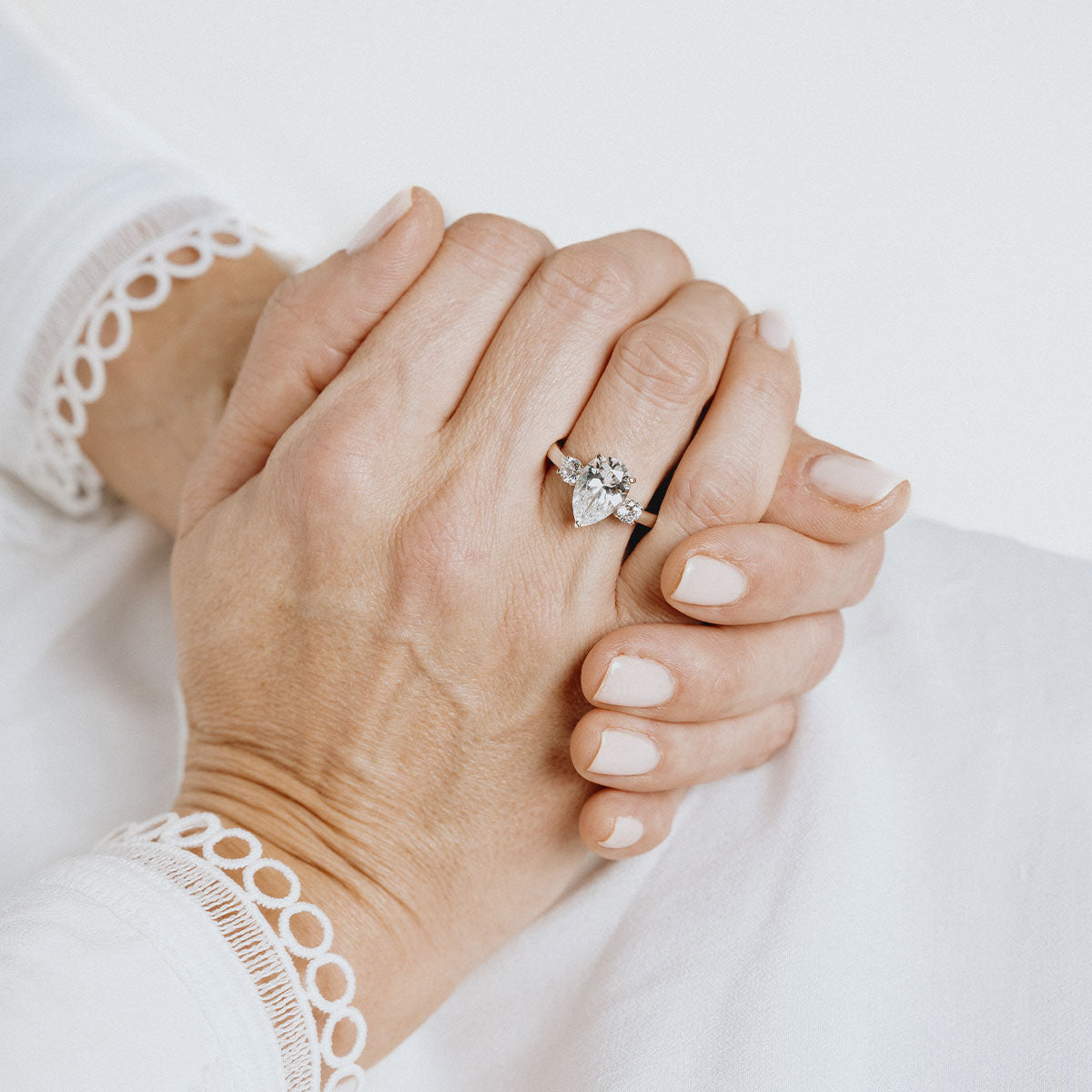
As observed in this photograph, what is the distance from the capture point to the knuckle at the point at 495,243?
2.89 ft

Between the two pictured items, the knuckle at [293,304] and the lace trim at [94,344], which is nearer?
the knuckle at [293,304]

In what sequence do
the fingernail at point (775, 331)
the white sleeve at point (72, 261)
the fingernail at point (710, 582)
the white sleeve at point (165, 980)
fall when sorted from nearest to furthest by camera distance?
the white sleeve at point (165, 980), the fingernail at point (710, 582), the fingernail at point (775, 331), the white sleeve at point (72, 261)

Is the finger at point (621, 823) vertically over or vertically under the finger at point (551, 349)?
under

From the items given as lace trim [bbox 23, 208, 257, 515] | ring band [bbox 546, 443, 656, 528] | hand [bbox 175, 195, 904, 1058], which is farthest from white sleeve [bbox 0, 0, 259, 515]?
ring band [bbox 546, 443, 656, 528]

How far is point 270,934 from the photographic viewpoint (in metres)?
Result: 0.70

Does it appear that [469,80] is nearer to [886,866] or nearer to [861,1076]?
[886,866]

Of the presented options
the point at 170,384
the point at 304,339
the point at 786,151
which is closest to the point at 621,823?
the point at 304,339

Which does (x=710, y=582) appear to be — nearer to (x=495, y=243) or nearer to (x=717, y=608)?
(x=717, y=608)

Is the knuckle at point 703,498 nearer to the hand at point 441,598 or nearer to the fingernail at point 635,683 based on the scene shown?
the hand at point 441,598

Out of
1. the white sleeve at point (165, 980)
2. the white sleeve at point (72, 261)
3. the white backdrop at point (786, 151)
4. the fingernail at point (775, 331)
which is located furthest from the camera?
the white backdrop at point (786, 151)

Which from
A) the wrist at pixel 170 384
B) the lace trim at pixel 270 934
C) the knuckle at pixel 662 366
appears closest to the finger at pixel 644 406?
the knuckle at pixel 662 366

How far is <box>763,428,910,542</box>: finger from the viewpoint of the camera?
0.81 m

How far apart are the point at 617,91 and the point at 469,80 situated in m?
0.21

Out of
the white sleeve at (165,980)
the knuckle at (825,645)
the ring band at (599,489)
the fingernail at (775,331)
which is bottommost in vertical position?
the white sleeve at (165,980)
